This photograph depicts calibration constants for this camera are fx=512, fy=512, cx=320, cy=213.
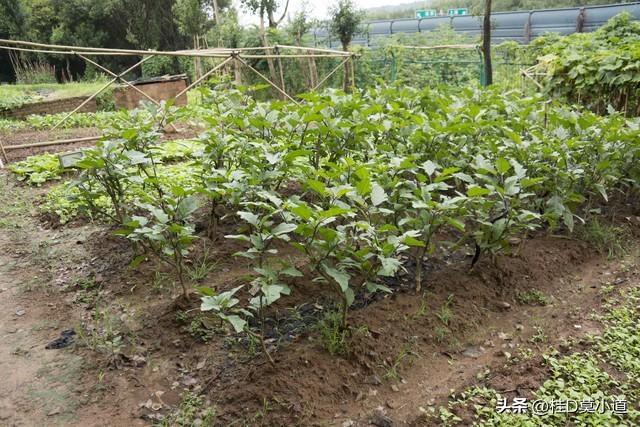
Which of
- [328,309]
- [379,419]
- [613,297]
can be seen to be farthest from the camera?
[613,297]

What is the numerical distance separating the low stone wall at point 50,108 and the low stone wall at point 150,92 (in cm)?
73

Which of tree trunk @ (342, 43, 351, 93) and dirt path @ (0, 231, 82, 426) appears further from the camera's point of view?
tree trunk @ (342, 43, 351, 93)

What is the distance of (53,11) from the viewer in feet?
58.4

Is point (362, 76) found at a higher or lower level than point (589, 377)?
higher

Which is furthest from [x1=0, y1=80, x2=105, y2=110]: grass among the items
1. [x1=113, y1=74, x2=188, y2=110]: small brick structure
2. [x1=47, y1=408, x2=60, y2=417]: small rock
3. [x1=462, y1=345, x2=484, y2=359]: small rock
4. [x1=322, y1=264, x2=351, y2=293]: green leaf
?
[x1=462, y1=345, x2=484, y2=359]: small rock

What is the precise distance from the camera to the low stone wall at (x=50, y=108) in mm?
11141

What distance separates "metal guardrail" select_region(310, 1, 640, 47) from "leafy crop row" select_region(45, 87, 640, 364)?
10.1 m

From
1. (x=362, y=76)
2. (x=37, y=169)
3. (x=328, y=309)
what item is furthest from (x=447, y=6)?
(x=328, y=309)

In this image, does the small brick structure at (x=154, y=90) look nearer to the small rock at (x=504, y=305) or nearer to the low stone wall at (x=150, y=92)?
the low stone wall at (x=150, y=92)

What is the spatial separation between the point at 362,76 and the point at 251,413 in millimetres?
A: 11189

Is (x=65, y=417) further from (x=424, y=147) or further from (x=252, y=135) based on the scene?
(x=424, y=147)

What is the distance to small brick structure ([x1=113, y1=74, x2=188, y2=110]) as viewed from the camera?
990 cm

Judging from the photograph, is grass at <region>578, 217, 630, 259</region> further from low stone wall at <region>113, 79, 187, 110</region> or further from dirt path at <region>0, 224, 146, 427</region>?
low stone wall at <region>113, 79, 187, 110</region>

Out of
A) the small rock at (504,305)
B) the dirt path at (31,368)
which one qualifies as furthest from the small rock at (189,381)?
the small rock at (504,305)
